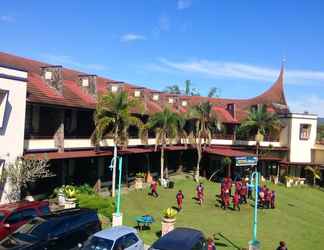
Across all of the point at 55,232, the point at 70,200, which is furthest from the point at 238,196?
the point at 55,232

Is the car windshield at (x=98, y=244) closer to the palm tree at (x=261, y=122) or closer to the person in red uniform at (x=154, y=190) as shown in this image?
the person in red uniform at (x=154, y=190)

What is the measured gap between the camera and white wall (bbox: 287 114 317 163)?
45406mm

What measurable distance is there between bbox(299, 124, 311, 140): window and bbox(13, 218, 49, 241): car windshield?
1446 inches

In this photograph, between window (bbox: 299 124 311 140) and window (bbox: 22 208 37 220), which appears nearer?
window (bbox: 22 208 37 220)

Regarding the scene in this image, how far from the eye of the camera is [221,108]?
2007 inches

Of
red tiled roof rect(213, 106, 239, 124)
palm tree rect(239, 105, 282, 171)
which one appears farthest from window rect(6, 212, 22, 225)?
red tiled roof rect(213, 106, 239, 124)

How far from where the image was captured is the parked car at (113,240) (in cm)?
1366

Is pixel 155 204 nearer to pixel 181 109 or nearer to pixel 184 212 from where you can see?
pixel 184 212

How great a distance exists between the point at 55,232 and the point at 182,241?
4.17m

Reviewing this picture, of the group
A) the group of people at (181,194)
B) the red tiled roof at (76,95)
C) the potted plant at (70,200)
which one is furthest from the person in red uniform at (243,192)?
the potted plant at (70,200)

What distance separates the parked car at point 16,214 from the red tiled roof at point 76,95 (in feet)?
26.7

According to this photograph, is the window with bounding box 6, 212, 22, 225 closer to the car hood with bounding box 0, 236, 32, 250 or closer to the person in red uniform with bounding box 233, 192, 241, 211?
the car hood with bounding box 0, 236, 32, 250

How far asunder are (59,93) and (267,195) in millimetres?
15813

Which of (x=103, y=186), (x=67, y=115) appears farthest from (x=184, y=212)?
(x=67, y=115)
